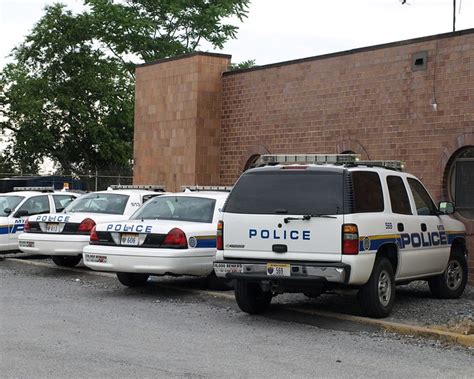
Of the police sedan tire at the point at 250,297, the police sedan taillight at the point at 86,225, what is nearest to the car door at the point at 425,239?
the police sedan tire at the point at 250,297

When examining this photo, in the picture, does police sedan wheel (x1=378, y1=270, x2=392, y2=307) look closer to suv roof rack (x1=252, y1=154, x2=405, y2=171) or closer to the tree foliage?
suv roof rack (x1=252, y1=154, x2=405, y2=171)

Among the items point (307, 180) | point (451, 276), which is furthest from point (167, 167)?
point (307, 180)

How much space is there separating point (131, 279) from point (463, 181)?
22.1 feet

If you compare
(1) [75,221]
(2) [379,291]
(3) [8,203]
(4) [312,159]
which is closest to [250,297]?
(2) [379,291]

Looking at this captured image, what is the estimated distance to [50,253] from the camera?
14867mm

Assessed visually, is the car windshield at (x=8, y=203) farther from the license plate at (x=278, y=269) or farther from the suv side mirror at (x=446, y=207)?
the suv side mirror at (x=446, y=207)

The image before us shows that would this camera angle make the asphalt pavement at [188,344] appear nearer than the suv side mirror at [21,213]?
Yes

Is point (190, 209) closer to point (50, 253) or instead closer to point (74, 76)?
point (50, 253)

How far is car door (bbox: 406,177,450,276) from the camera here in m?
11.1

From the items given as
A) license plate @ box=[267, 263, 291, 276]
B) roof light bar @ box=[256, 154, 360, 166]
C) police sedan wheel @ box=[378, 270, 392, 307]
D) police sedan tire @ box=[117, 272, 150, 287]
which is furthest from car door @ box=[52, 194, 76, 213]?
police sedan wheel @ box=[378, 270, 392, 307]

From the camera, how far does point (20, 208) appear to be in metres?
17.5

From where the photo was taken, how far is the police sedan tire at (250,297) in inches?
412

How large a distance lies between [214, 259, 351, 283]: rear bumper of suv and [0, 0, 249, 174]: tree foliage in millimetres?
33731

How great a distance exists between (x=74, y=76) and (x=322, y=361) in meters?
37.6
